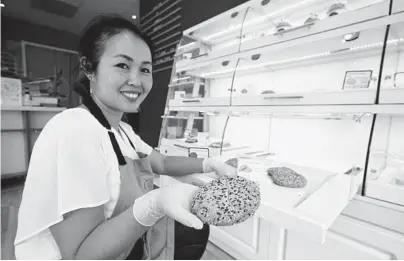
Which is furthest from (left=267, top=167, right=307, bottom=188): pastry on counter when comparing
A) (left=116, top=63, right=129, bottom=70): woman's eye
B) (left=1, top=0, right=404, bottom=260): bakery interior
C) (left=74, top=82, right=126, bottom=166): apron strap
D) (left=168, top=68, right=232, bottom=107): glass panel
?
(left=168, top=68, right=232, bottom=107): glass panel

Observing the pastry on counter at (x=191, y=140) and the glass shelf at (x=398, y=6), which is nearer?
the glass shelf at (x=398, y=6)

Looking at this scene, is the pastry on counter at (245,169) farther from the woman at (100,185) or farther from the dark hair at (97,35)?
the dark hair at (97,35)

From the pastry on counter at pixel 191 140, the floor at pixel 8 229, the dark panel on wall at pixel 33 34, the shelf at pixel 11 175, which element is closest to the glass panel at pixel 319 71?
the pastry on counter at pixel 191 140

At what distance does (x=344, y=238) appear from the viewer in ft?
3.51

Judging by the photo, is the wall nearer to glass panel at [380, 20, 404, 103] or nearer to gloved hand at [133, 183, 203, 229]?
glass panel at [380, 20, 404, 103]

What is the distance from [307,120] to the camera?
4.98 ft

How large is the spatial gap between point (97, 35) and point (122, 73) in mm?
206

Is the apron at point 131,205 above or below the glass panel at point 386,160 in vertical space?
below

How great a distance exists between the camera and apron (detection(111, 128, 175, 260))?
0.83 meters

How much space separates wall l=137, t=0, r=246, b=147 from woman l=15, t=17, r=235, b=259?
4.13ft

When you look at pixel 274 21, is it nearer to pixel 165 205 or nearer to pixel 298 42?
pixel 298 42

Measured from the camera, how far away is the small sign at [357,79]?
117 centimetres

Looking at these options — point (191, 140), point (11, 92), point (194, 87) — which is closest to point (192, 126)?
point (191, 140)

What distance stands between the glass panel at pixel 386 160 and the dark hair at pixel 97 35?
1.33 metres
